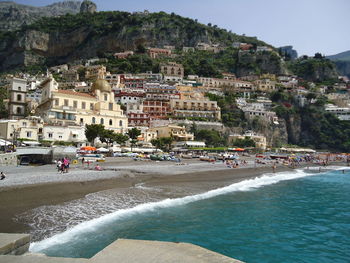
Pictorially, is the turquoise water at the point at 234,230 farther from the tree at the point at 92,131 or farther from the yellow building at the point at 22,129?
the yellow building at the point at 22,129

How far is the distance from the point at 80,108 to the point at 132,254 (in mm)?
51525

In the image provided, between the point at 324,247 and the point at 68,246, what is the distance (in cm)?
938

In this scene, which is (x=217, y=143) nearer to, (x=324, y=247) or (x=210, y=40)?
(x=324, y=247)

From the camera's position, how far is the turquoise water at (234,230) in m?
9.50

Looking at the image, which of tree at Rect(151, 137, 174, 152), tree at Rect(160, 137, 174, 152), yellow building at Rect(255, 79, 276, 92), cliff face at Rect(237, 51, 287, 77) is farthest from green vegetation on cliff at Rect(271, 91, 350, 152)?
tree at Rect(151, 137, 174, 152)

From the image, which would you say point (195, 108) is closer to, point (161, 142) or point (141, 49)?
point (161, 142)

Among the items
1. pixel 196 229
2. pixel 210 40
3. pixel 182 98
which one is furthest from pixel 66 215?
pixel 210 40

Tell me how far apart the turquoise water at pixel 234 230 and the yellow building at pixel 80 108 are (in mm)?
36737

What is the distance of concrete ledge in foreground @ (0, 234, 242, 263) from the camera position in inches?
160

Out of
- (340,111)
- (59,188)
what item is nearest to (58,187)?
(59,188)

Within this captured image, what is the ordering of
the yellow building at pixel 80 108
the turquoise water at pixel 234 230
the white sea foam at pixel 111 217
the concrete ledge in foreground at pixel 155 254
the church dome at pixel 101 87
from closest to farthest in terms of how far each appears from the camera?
the concrete ledge in foreground at pixel 155 254 < the white sea foam at pixel 111 217 < the turquoise water at pixel 234 230 < the yellow building at pixel 80 108 < the church dome at pixel 101 87

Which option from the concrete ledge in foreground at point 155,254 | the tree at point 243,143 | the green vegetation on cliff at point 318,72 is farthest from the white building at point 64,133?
the green vegetation on cliff at point 318,72

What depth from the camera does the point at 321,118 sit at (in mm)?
99500

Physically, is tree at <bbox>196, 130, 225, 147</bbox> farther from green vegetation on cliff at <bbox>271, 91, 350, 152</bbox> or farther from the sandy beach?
the sandy beach
